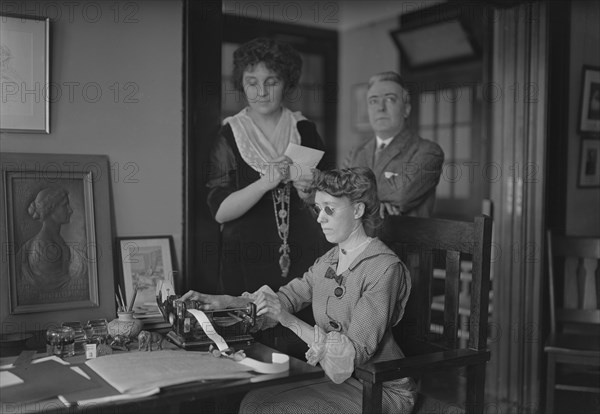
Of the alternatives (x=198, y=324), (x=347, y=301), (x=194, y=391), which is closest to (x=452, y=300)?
(x=347, y=301)

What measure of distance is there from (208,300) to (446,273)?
2.99ft

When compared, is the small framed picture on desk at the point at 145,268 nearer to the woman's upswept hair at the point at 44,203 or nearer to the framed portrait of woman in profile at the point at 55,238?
the framed portrait of woman in profile at the point at 55,238

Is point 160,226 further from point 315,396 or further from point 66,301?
point 315,396

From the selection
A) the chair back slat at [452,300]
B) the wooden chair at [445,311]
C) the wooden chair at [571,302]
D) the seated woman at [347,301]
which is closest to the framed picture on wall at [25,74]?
the seated woman at [347,301]

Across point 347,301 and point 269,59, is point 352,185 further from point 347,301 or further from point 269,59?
point 269,59

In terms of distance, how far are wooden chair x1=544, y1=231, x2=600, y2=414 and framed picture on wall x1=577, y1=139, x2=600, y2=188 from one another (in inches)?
20.5

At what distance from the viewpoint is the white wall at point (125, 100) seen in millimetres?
2477

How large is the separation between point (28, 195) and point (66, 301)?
0.40 meters

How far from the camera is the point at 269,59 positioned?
2.85 metres

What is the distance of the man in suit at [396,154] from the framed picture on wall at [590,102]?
128cm

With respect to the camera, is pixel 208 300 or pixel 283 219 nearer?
pixel 208 300

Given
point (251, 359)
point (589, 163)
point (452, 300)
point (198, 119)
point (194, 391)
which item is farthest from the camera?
point (589, 163)

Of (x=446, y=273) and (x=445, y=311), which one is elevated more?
(x=446, y=273)

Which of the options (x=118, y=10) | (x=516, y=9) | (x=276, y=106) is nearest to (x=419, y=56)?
(x=516, y=9)
